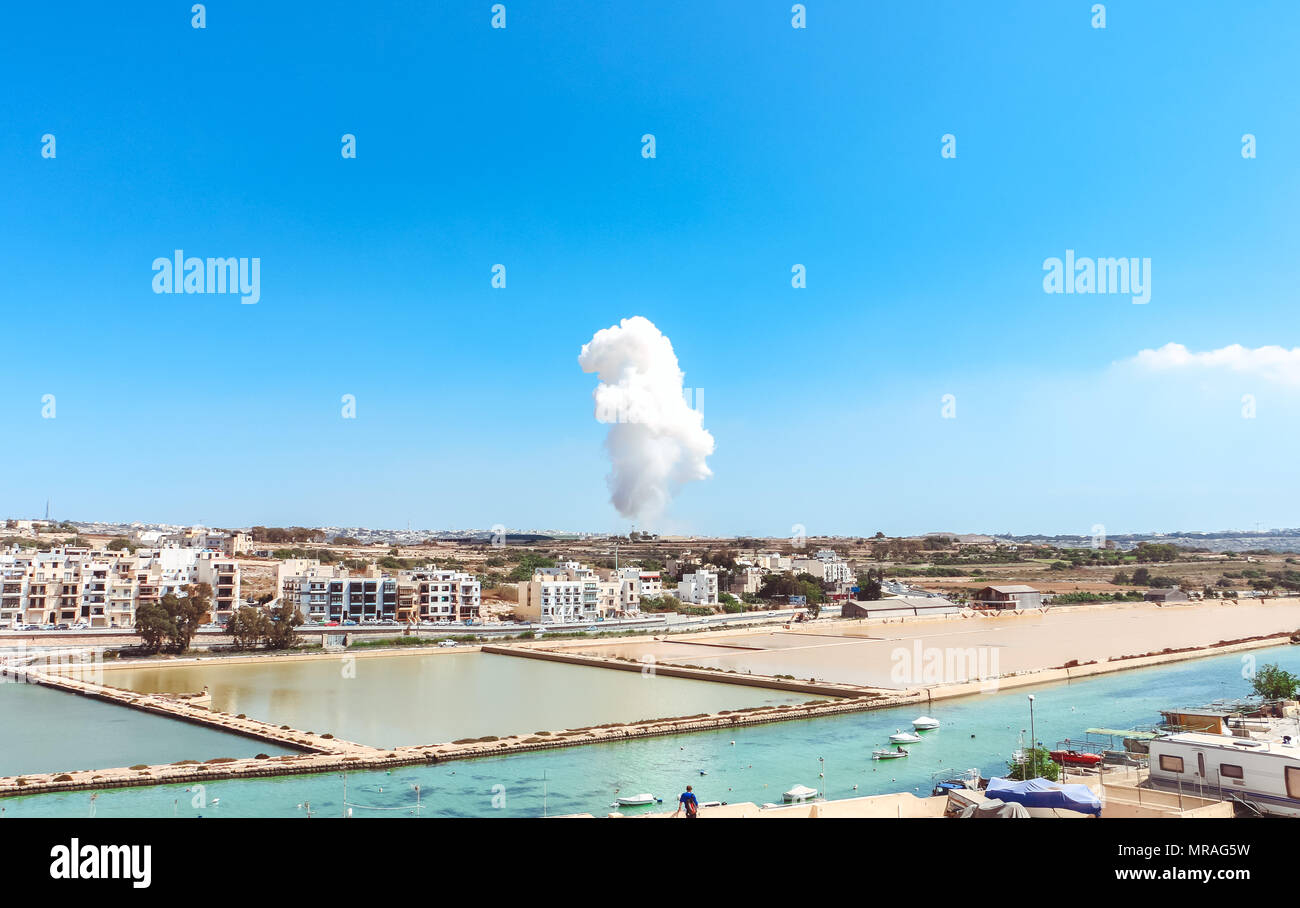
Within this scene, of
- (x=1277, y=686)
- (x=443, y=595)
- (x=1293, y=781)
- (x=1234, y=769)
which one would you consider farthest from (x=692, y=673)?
(x=1293, y=781)

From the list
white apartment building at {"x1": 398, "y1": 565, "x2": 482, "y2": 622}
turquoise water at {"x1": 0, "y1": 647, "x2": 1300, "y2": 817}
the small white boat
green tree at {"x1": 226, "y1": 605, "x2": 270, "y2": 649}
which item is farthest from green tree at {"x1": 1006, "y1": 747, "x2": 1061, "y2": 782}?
white apartment building at {"x1": 398, "y1": 565, "x2": 482, "y2": 622}

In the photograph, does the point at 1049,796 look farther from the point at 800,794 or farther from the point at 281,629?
the point at 281,629

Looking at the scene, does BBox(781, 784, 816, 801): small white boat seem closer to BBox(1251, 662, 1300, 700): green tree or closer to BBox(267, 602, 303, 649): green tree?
BBox(1251, 662, 1300, 700): green tree

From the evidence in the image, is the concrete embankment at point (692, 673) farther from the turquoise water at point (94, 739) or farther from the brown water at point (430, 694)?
the turquoise water at point (94, 739)

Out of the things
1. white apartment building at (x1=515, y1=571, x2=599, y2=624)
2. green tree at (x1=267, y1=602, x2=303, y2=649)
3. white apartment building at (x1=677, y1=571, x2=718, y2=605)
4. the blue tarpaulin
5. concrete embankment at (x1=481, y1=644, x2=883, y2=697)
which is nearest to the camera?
the blue tarpaulin

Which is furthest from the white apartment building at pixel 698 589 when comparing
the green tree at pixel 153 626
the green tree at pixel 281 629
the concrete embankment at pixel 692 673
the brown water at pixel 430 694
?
the green tree at pixel 153 626

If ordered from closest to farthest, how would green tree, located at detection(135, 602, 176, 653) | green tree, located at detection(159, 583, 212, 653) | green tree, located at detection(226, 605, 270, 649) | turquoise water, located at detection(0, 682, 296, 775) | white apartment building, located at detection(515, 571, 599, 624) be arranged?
turquoise water, located at detection(0, 682, 296, 775), green tree, located at detection(135, 602, 176, 653), green tree, located at detection(159, 583, 212, 653), green tree, located at detection(226, 605, 270, 649), white apartment building, located at detection(515, 571, 599, 624)
